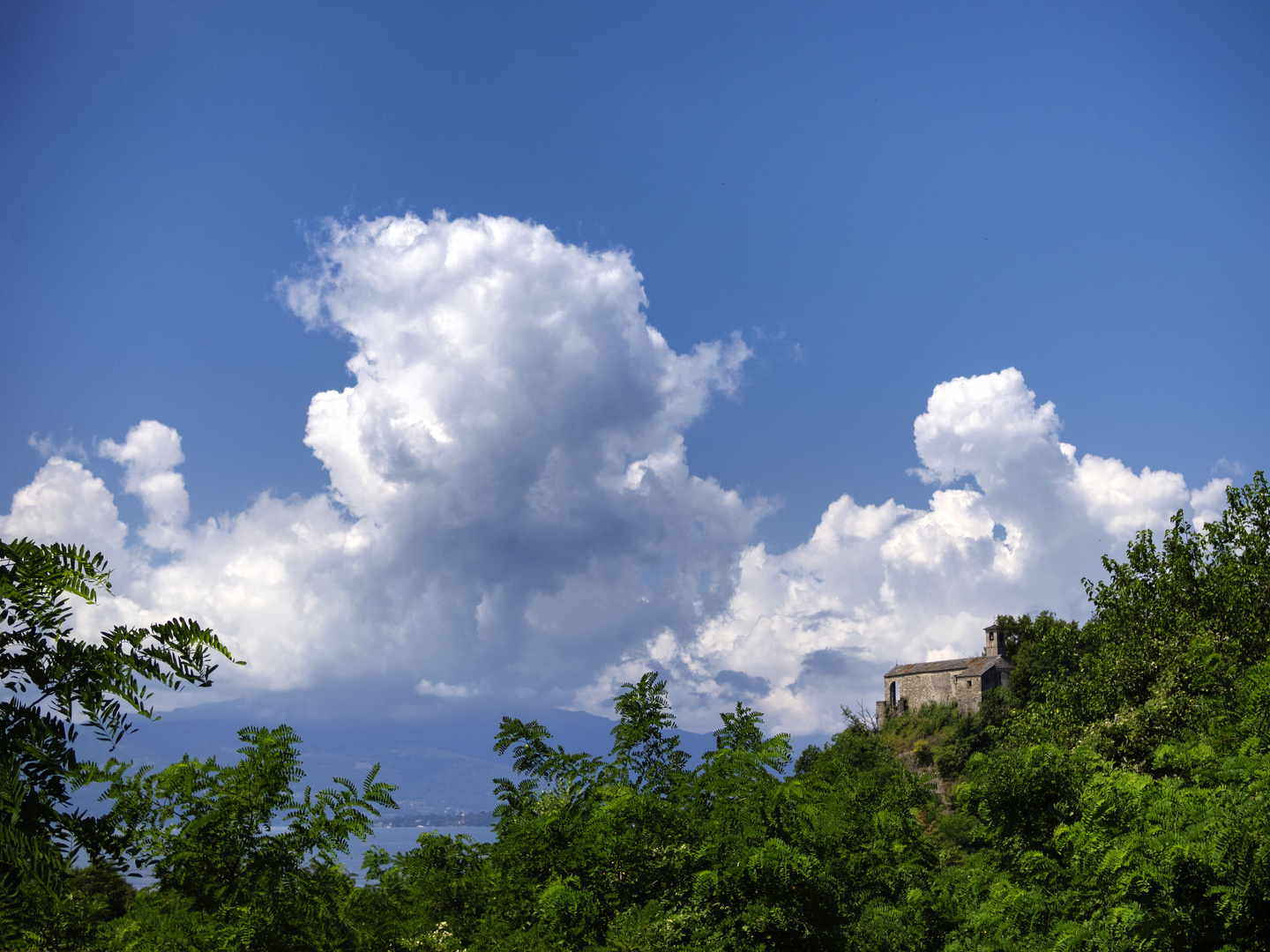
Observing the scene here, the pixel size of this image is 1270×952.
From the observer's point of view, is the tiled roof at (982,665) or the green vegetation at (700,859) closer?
the green vegetation at (700,859)

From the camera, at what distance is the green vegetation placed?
4.29 m

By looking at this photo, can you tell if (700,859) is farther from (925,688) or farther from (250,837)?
(925,688)

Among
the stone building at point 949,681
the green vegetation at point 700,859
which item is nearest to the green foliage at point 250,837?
the green vegetation at point 700,859

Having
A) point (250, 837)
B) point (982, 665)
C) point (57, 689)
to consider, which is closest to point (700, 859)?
point (250, 837)

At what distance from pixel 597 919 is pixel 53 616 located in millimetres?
5094

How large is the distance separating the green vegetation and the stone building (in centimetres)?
8189

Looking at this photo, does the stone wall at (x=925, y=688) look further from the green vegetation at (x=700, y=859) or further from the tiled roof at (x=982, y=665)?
the green vegetation at (x=700, y=859)

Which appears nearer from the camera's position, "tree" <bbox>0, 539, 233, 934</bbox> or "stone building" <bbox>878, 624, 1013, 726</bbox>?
"tree" <bbox>0, 539, 233, 934</bbox>

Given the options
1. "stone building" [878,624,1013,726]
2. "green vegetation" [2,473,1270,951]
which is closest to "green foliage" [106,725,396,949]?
"green vegetation" [2,473,1270,951]

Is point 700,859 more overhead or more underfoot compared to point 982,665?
more underfoot

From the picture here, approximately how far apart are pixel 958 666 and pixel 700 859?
301ft

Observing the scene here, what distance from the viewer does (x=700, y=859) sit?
699 centimetres

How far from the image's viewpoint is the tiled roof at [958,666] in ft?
283

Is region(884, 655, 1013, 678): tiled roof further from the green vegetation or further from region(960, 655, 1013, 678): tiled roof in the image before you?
the green vegetation
